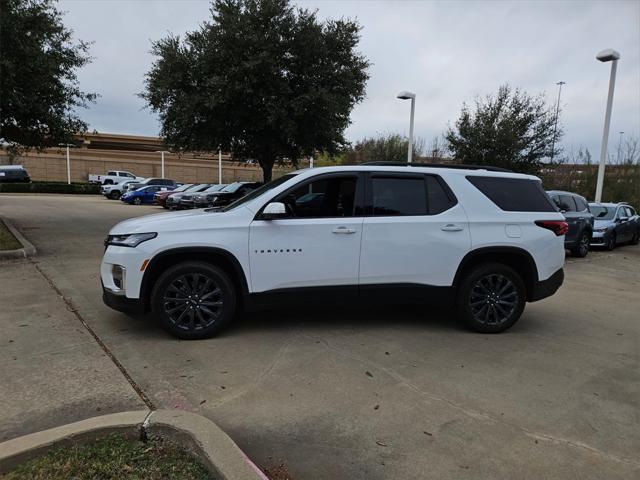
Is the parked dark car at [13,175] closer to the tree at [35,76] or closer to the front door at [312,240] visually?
the tree at [35,76]

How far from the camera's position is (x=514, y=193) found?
5828mm

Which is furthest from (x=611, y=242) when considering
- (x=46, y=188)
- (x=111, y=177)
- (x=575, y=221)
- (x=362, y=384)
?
(x=111, y=177)

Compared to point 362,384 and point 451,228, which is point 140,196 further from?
point 362,384

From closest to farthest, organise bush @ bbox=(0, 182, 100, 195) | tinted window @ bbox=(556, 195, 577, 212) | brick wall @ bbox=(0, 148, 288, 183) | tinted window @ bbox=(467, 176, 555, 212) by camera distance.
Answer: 1. tinted window @ bbox=(467, 176, 555, 212)
2. tinted window @ bbox=(556, 195, 577, 212)
3. bush @ bbox=(0, 182, 100, 195)
4. brick wall @ bbox=(0, 148, 288, 183)

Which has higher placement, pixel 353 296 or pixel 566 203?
pixel 566 203

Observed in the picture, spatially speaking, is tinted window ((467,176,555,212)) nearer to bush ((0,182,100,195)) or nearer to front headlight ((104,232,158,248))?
front headlight ((104,232,158,248))

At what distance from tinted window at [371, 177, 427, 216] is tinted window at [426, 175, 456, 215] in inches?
2.4

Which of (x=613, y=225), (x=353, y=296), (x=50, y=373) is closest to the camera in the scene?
(x=50, y=373)

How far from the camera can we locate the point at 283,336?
5328 mm

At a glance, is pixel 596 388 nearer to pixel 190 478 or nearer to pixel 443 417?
pixel 443 417

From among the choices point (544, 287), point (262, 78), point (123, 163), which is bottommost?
point (544, 287)

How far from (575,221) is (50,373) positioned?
12.5 meters

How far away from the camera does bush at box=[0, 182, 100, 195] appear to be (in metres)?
37.0

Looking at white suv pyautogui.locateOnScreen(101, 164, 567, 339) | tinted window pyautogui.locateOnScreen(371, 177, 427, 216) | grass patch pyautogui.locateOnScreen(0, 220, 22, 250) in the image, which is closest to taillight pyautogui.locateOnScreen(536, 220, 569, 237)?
white suv pyautogui.locateOnScreen(101, 164, 567, 339)
